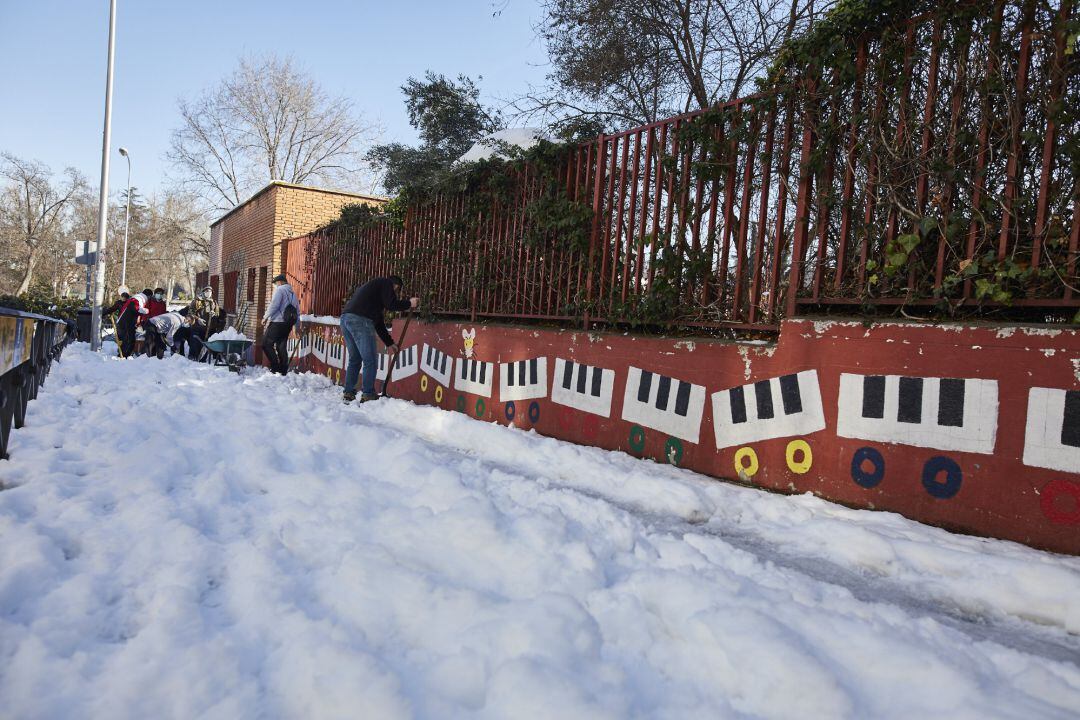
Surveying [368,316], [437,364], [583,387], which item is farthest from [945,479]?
[368,316]

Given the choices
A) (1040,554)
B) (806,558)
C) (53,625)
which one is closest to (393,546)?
(53,625)

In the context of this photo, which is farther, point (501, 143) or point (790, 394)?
point (501, 143)

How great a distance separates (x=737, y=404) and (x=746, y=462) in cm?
40

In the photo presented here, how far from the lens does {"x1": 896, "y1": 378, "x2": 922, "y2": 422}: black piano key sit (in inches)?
131

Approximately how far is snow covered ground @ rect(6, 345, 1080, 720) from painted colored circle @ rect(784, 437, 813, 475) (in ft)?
0.77

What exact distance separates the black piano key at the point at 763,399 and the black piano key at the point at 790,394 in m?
0.09

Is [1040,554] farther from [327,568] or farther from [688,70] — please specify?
[688,70]

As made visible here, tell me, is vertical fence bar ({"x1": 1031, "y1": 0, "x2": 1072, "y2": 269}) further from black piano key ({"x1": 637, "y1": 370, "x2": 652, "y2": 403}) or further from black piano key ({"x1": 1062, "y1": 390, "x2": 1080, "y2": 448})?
black piano key ({"x1": 637, "y1": 370, "x2": 652, "y2": 403})

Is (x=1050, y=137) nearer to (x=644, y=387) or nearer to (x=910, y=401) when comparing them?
(x=910, y=401)

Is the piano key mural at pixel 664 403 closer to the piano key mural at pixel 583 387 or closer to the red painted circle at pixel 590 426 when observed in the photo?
the piano key mural at pixel 583 387

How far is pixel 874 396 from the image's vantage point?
11.5 feet

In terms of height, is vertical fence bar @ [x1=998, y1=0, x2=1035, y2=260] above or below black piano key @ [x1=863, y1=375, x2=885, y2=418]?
above

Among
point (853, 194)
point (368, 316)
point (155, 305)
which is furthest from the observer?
point (155, 305)

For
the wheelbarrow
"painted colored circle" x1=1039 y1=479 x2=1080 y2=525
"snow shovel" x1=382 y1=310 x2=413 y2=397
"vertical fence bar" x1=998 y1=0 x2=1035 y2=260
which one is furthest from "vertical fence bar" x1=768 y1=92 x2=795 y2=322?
the wheelbarrow
